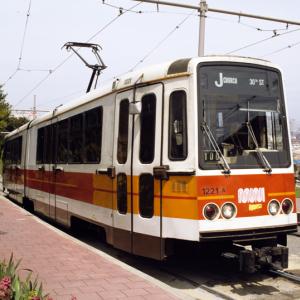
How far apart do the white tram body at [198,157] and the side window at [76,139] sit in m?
1.56

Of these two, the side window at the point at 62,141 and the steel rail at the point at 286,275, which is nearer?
the steel rail at the point at 286,275

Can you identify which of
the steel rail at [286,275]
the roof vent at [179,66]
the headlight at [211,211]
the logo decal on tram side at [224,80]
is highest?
the roof vent at [179,66]

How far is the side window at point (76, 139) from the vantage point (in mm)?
9719

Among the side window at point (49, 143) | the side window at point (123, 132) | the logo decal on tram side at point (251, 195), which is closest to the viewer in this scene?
the logo decal on tram side at point (251, 195)

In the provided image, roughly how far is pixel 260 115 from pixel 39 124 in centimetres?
808

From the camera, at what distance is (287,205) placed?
23.2ft

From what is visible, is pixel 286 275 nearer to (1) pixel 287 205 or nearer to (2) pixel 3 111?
(1) pixel 287 205

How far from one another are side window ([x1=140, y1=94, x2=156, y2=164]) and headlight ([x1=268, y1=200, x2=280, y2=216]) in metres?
1.72

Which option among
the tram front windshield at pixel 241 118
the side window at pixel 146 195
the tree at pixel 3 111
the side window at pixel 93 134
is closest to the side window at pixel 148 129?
the side window at pixel 146 195

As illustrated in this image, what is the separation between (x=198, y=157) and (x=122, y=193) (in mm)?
1635

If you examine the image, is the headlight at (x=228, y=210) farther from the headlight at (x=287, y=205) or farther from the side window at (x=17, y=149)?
the side window at (x=17, y=149)

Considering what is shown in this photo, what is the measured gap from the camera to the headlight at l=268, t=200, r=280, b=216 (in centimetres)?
687

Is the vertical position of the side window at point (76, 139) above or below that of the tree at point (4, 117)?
below

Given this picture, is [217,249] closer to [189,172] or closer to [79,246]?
[189,172]
